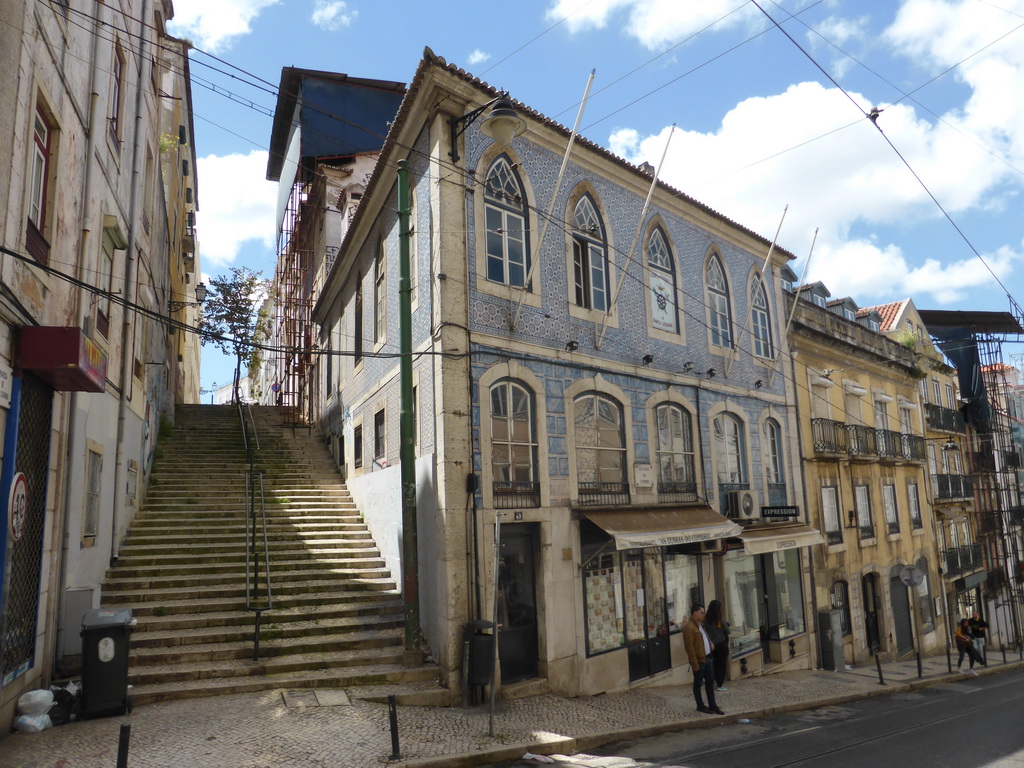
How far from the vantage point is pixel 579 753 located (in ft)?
25.9

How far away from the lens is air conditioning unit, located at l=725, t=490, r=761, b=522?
14.1 m

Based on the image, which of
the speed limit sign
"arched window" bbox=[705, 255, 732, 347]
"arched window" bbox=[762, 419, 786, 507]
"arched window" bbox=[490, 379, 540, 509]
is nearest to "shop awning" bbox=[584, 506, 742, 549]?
"arched window" bbox=[490, 379, 540, 509]

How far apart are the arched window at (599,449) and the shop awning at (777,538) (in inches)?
113

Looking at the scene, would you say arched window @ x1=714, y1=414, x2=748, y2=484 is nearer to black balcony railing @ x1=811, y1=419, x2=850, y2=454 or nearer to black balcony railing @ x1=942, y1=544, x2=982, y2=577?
black balcony railing @ x1=811, y1=419, x2=850, y2=454

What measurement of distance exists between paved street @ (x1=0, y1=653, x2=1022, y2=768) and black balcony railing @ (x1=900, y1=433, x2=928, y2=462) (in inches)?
589

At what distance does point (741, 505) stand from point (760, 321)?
511 cm

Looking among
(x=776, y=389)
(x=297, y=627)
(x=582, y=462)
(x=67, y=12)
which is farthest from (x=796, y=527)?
(x=67, y=12)

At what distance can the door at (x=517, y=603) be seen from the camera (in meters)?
9.98

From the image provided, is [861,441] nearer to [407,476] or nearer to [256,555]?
[407,476]

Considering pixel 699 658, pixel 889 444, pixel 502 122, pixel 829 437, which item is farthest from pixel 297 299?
pixel 889 444

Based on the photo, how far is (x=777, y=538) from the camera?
45.7ft

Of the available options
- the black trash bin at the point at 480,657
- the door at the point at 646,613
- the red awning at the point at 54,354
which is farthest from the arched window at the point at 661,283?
the red awning at the point at 54,354

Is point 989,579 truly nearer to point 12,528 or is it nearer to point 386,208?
point 386,208

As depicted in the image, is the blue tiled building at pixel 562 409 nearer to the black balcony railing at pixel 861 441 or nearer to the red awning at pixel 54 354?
the red awning at pixel 54 354
